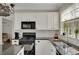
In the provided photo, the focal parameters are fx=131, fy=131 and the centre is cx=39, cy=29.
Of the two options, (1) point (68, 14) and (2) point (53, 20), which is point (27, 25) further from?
(1) point (68, 14)

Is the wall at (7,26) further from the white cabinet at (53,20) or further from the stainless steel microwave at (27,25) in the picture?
the white cabinet at (53,20)

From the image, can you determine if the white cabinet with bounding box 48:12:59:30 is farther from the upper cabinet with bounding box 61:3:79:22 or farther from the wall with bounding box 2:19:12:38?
the wall with bounding box 2:19:12:38

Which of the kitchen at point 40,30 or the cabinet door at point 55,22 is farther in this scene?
the cabinet door at point 55,22

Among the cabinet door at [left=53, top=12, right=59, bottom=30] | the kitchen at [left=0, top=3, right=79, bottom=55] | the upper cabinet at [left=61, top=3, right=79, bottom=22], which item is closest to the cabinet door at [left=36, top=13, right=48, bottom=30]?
the kitchen at [left=0, top=3, right=79, bottom=55]

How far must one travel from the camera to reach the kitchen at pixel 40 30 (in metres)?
1.77

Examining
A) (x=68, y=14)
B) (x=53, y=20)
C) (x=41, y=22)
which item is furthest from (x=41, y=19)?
(x=68, y=14)

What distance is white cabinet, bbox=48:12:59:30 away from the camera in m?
1.90

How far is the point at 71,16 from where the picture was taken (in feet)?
6.44

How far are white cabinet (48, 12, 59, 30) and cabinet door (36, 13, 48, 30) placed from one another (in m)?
0.07

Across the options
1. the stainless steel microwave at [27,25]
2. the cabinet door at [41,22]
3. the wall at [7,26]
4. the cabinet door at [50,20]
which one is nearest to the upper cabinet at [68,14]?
the cabinet door at [50,20]

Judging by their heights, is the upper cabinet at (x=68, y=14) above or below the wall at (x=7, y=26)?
above

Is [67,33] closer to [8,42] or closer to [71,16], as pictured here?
[71,16]

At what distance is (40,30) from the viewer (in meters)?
2.05

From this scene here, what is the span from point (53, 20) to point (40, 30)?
28 cm
